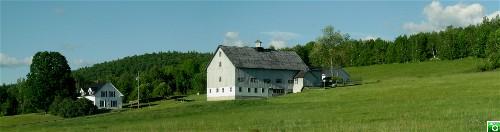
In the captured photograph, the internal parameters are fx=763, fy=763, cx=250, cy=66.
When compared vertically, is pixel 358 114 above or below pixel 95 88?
below

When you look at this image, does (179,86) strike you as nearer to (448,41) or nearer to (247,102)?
(448,41)

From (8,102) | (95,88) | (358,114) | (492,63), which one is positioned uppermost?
(492,63)

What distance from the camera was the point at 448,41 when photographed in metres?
149

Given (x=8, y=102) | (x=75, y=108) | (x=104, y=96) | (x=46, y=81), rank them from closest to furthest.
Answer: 1. (x=75, y=108)
2. (x=46, y=81)
3. (x=104, y=96)
4. (x=8, y=102)

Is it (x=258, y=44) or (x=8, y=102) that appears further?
(x=8, y=102)

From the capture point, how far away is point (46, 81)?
349 ft

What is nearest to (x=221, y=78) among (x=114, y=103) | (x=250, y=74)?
(x=250, y=74)

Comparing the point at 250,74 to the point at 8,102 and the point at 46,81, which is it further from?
the point at 8,102

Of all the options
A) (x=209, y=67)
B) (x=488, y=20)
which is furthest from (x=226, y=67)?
(x=488, y=20)

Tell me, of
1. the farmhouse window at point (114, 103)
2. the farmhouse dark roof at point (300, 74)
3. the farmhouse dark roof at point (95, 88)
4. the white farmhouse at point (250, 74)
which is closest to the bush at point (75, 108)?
the white farmhouse at point (250, 74)

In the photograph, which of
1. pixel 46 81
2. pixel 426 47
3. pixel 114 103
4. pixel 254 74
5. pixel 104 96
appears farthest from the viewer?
pixel 426 47

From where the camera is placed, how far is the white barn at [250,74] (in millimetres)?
98000

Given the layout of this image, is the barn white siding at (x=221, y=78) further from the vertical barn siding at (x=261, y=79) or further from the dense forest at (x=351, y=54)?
the dense forest at (x=351, y=54)

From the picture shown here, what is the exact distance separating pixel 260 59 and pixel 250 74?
9.04 ft
